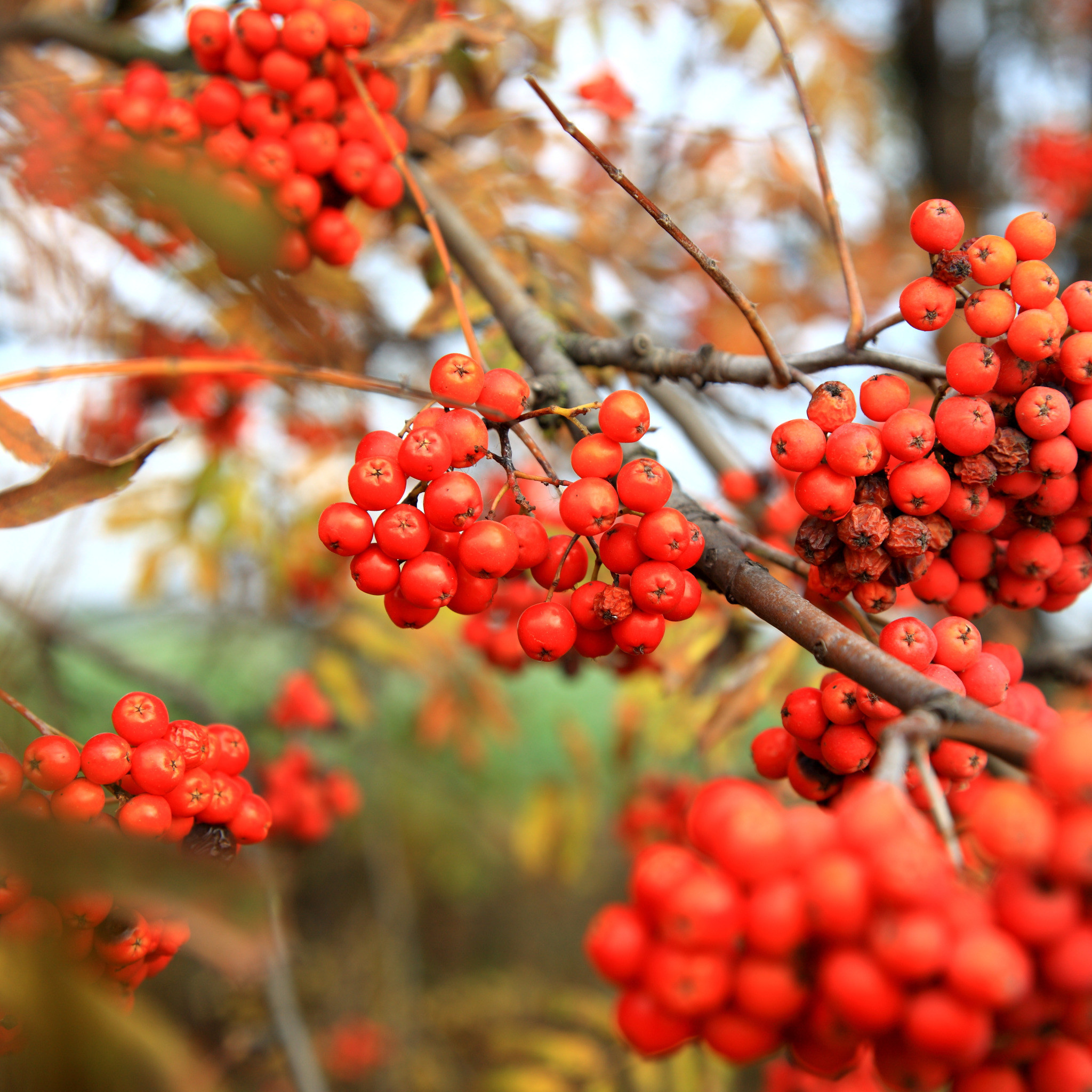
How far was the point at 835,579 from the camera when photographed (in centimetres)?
108

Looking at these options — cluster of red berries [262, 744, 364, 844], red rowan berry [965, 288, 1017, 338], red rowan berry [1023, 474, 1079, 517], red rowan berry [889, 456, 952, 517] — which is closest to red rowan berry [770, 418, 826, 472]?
red rowan berry [889, 456, 952, 517]

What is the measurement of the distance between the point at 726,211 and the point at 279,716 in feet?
9.92

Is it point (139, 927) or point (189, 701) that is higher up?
point (139, 927)

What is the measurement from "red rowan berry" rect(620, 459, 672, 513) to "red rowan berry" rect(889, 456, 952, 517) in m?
0.30

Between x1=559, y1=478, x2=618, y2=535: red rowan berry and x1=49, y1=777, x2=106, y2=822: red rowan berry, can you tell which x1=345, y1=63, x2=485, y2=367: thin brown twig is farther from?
x1=49, y1=777, x2=106, y2=822: red rowan berry

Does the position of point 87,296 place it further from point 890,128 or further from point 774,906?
point 890,128

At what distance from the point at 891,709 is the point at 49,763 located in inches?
40.2

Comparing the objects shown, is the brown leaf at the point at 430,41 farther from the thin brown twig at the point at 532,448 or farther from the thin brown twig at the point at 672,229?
the thin brown twig at the point at 532,448

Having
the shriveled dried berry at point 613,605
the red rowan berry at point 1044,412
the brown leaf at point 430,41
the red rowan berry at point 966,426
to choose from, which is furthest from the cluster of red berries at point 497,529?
the brown leaf at point 430,41

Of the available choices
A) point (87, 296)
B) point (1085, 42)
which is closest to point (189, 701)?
point (87, 296)

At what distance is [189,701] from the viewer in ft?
7.48

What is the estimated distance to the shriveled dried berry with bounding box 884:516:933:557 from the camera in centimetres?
101

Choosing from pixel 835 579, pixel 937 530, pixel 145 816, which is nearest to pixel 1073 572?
pixel 937 530

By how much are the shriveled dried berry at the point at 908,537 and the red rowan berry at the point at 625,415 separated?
36cm
